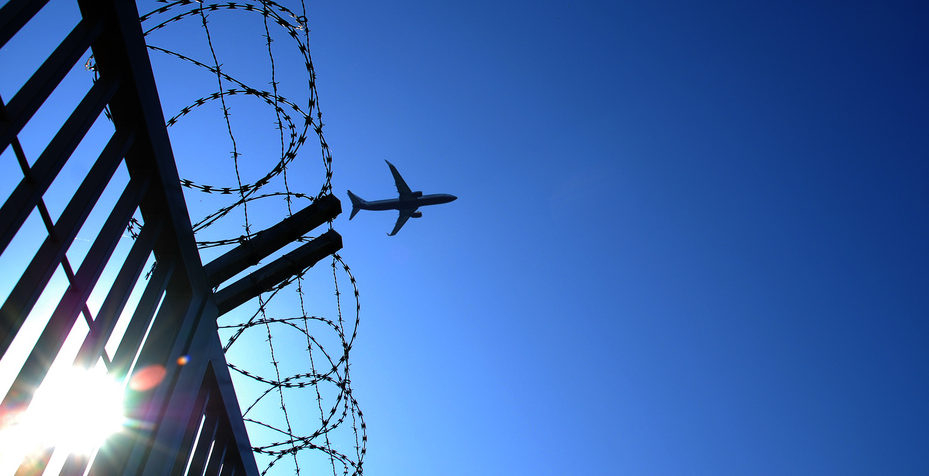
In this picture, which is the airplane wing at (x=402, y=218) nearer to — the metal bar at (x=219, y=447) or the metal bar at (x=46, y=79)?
the metal bar at (x=219, y=447)

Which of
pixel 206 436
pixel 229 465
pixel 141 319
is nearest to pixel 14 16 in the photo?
pixel 141 319

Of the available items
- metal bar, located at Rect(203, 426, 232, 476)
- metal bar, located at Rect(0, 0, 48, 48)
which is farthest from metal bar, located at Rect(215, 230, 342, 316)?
metal bar, located at Rect(0, 0, 48, 48)

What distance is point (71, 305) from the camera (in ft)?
20.3

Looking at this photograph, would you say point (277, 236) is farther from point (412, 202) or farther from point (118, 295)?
point (412, 202)

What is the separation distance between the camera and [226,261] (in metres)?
9.36

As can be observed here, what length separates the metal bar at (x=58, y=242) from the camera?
5.23m

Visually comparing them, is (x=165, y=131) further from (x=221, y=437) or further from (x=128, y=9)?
(x=221, y=437)

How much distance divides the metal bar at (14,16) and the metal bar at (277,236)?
14.8ft

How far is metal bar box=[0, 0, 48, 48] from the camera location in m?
4.70

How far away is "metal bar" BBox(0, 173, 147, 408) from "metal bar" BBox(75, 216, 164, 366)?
0.54 meters

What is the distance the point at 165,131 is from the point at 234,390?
18.3ft

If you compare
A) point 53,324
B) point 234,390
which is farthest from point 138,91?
point 234,390

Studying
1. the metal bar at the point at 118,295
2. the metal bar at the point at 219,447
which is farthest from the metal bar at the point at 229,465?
the metal bar at the point at 118,295

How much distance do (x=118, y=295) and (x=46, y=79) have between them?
2920 mm
